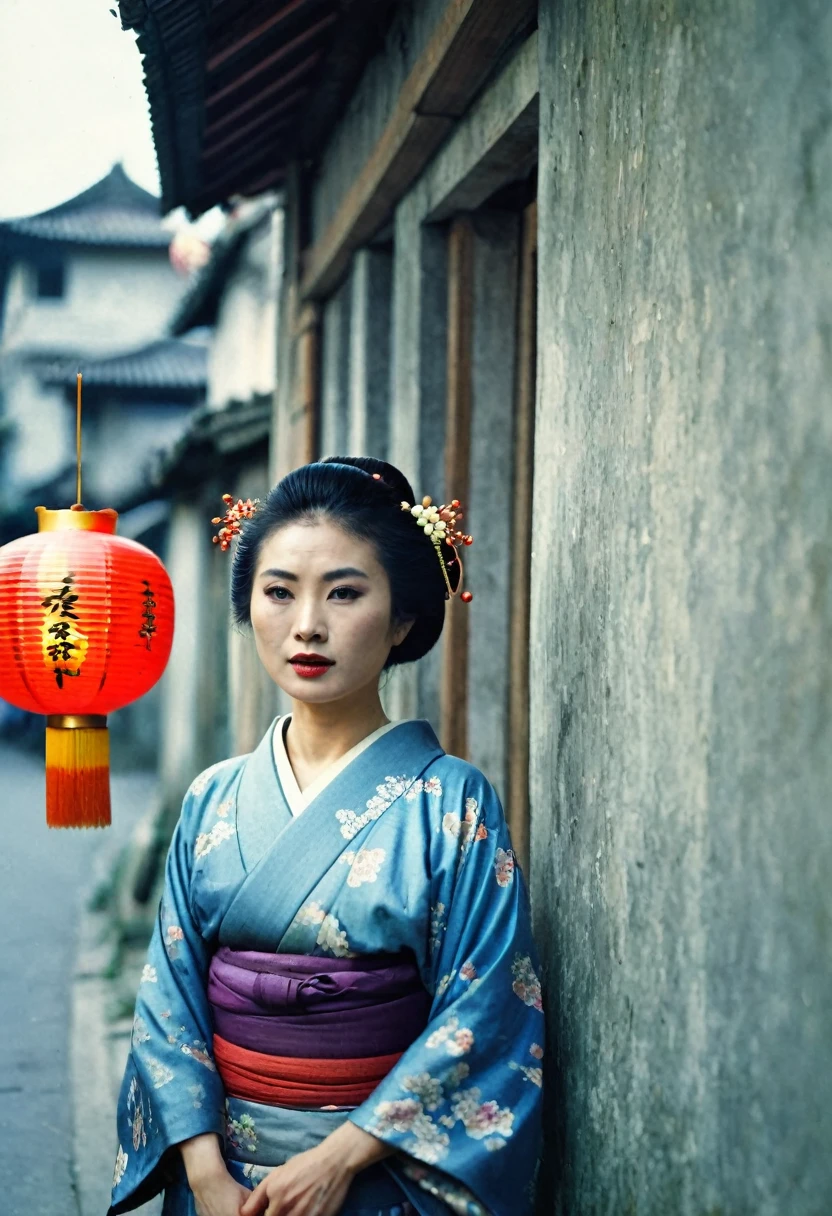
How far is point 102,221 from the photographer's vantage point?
33969mm

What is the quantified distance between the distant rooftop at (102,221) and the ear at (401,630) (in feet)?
105

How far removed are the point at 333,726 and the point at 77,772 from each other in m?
0.73

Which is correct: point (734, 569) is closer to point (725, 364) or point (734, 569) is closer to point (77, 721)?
point (725, 364)

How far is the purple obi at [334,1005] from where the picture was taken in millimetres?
2598

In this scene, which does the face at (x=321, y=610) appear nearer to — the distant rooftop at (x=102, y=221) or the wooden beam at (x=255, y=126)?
the wooden beam at (x=255, y=126)

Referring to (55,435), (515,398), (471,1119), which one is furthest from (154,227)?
(471,1119)

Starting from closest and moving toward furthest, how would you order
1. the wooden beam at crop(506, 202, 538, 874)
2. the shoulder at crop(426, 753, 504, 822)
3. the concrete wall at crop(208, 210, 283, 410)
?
the shoulder at crop(426, 753, 504, 822)
the wooden beam at crop(506, 202, 538, 874)
the concrete wall at crop(208, 210, 283, 410)

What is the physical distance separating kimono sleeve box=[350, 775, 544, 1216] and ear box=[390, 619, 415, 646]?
0.48 meters

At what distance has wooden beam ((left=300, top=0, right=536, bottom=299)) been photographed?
3414mm

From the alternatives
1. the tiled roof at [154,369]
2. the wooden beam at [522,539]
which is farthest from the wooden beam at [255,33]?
the tiled roof at [154,369]

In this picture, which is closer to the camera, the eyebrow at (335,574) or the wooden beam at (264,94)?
the eyebrow at (335,574)

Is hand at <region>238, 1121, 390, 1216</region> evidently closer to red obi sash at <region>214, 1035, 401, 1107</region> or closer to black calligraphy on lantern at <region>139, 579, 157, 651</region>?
red obi sash at <region>214, 1035, 401, 1107</region>

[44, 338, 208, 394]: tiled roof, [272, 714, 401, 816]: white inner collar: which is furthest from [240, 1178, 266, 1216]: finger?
[44, 338, 208, 394]: tiled roof

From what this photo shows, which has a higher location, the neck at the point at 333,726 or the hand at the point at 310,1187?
the neck at the point at 333,726
